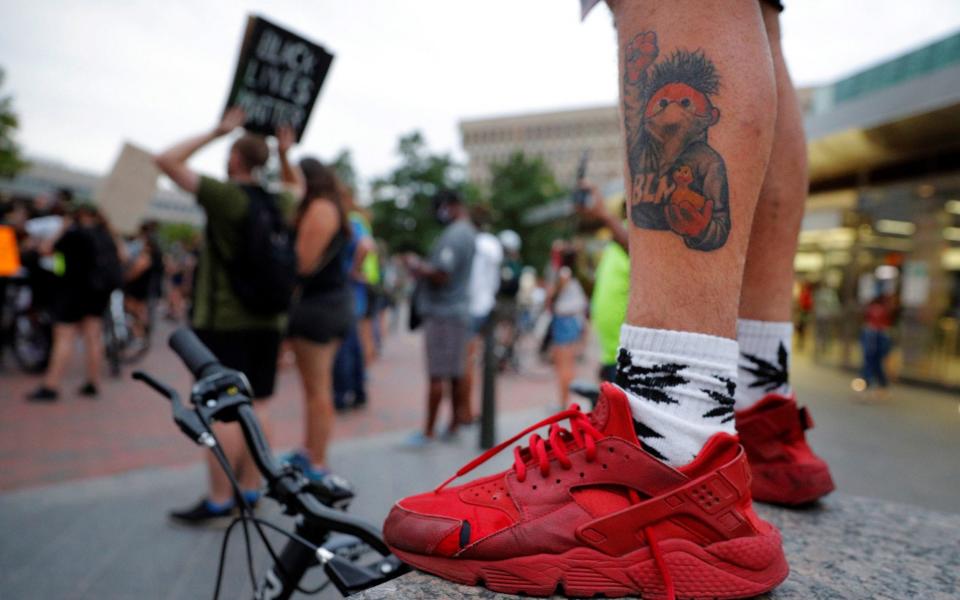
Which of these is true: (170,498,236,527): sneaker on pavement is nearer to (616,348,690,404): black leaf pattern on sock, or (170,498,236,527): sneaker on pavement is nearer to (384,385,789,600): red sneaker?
(384,385,789,600): red sneaker

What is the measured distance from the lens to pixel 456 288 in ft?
16.7

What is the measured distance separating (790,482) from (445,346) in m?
3.83

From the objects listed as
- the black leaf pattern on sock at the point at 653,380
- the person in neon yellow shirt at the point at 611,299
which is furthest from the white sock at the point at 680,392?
the person in neon yellow shirt at the point at 611,299

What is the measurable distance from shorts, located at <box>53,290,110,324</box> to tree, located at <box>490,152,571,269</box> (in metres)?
39.4

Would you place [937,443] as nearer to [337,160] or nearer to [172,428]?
[172,428]

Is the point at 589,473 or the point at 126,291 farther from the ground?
the point at 589,473

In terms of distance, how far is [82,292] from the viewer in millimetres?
6109

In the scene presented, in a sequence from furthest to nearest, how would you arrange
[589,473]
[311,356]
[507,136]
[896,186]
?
[507,136]
[896,186]
[311,356]
[589,473]

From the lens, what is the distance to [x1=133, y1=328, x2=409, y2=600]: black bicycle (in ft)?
3.36

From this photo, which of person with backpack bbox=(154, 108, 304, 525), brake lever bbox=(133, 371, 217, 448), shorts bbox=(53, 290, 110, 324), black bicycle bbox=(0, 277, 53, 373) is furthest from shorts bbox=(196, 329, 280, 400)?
black bicycle bbox=(0, 277, 53, 373)

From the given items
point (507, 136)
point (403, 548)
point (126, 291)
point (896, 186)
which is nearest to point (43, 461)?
point (403, 548)

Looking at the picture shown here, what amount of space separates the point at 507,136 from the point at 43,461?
96.4 metres

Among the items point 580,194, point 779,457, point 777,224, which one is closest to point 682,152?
point 777,224

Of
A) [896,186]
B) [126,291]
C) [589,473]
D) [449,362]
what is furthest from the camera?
[896,186]
